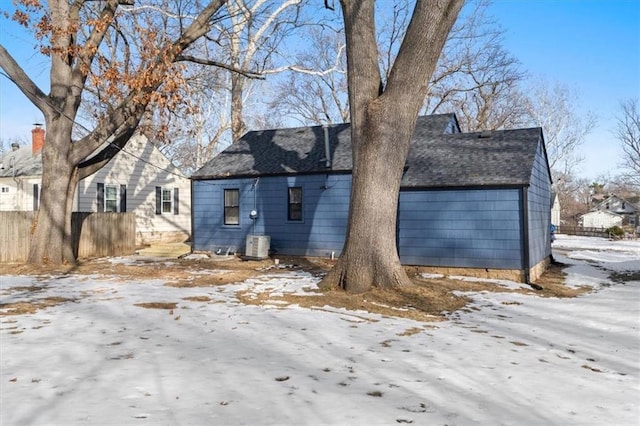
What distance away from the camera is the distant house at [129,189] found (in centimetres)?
2028

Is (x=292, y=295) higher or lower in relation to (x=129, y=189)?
lower

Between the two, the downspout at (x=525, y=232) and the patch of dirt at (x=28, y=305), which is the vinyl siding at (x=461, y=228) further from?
the patch of dirt at (x=28, y=305)

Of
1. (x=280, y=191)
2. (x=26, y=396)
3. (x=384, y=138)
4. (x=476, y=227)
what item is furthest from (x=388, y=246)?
(x=280, y=191)

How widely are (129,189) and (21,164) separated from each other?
5.32m

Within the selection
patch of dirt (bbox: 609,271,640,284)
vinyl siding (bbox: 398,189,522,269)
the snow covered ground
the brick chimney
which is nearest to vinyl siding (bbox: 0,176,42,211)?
the brick chimney

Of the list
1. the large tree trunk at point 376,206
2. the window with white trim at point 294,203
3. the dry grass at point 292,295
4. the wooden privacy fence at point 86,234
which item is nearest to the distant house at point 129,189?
the wooden privacy fence at point 86,234

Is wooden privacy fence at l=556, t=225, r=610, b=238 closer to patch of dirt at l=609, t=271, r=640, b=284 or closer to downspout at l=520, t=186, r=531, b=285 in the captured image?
patch of dirt at l=609, t=271, r=640, b=284

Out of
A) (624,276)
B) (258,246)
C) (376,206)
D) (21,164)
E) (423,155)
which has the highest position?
(21,164)

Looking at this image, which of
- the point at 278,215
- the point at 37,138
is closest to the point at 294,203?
the point at 278,215

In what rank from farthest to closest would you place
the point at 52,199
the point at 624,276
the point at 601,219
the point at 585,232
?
the point at 601,219 < the point at 585,232 < the point at 624,276 < the point at 52,199

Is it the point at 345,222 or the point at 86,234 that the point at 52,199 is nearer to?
the point at 86,234

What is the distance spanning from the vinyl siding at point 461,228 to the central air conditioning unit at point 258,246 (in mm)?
4687

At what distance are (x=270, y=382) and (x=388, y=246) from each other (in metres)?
5.31

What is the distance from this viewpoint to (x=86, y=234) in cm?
1634
